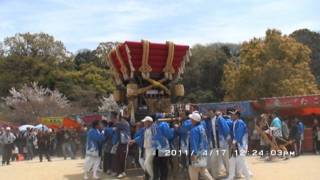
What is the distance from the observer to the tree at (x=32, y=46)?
7188cm

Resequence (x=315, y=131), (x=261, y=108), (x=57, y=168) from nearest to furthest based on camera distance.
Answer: (x=57, y=168), (x=315, y=131), (x=261, y=108)

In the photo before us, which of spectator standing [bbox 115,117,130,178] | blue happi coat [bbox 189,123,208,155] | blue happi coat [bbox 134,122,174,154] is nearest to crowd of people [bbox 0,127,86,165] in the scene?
spectator standing [bbox 115,117,130,178]

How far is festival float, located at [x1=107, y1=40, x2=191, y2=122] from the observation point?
1650 centimetres

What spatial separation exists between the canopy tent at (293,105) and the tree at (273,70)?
49.3 feet

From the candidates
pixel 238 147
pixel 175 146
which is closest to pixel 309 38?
pixel 175 146

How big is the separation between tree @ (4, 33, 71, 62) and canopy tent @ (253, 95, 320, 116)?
1986 inches

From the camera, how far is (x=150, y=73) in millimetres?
17000

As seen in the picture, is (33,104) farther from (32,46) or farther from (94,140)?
(94,140)

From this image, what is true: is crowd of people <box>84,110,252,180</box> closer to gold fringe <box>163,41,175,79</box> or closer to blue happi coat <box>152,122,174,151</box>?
blue happi coat <box>152,122,174,151</box>

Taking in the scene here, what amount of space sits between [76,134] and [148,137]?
605 inches

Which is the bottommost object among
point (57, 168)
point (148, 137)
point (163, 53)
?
point (57, 168)

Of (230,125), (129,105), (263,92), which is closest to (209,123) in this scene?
(230,125)

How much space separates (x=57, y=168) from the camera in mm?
18672

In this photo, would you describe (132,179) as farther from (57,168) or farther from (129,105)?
(57,168)
